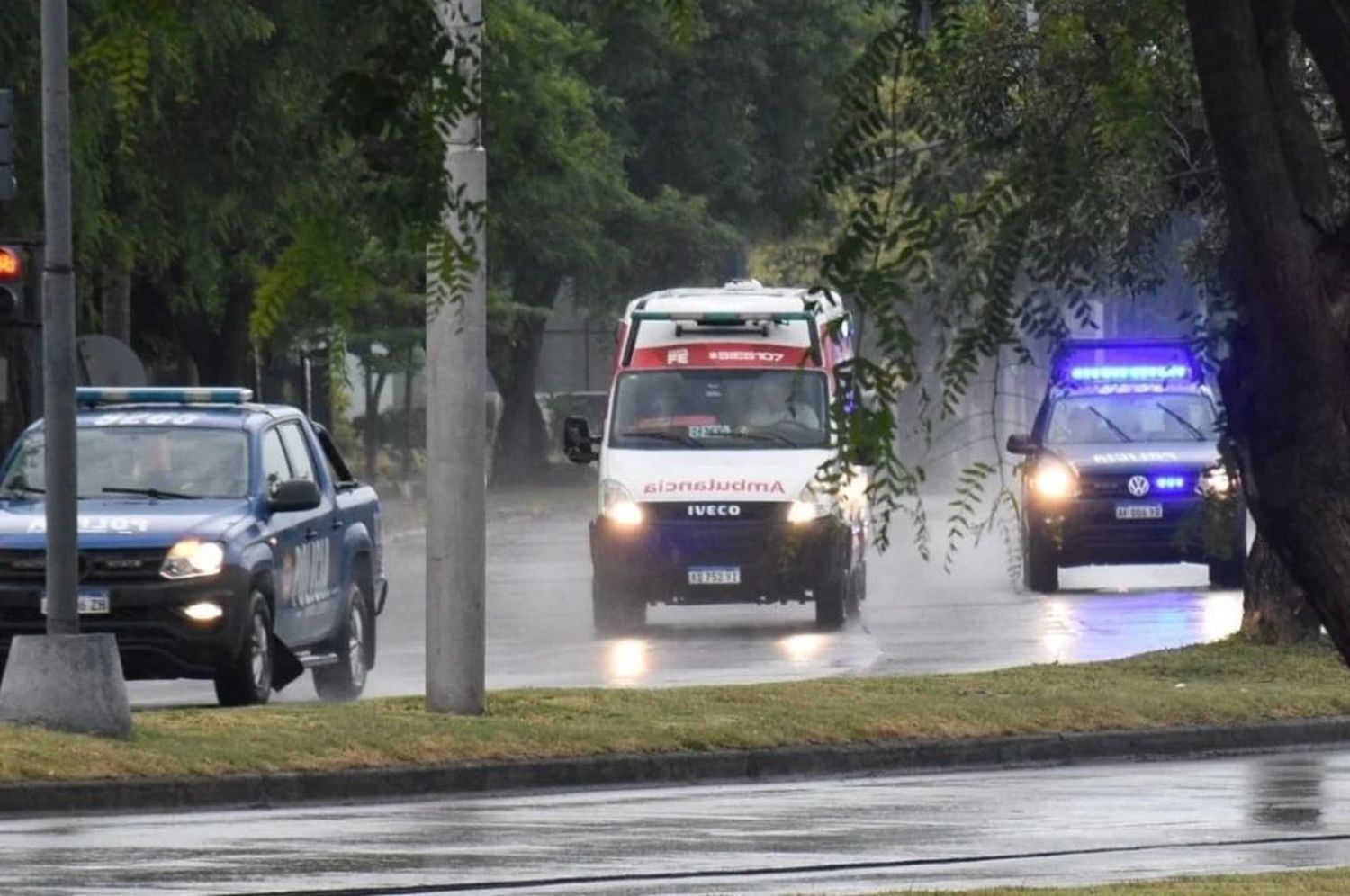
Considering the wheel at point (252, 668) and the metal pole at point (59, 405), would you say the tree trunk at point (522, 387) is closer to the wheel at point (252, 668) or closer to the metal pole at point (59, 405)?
the wheel at point (252, 668)

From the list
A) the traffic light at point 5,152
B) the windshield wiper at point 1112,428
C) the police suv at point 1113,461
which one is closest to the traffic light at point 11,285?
the traffic light at point 5,152

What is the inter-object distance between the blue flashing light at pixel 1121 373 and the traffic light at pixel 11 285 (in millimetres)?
13704

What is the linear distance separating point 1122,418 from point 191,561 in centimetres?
1409

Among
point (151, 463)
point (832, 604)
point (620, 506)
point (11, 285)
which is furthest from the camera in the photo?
point (832, 604)

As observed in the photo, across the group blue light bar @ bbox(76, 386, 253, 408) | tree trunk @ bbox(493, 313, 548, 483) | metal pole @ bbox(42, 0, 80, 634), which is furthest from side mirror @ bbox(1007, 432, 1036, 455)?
tree trunk @ bbox(493, 313, 548, 483)

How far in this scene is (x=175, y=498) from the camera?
20.6 meters

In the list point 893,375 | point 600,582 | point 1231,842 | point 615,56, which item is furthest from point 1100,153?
point 615,56

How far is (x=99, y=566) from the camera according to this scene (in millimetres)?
19719

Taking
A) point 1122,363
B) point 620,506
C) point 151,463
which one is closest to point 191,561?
point 151,463

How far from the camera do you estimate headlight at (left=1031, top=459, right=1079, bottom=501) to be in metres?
31.2

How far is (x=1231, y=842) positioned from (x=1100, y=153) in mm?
4531

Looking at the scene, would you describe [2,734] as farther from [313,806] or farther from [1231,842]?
[1231,842]

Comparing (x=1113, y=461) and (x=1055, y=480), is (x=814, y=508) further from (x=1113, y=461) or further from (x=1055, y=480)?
(x=1113, y=461)

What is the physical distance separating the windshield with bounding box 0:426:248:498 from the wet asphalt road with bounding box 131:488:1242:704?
5.91ft
